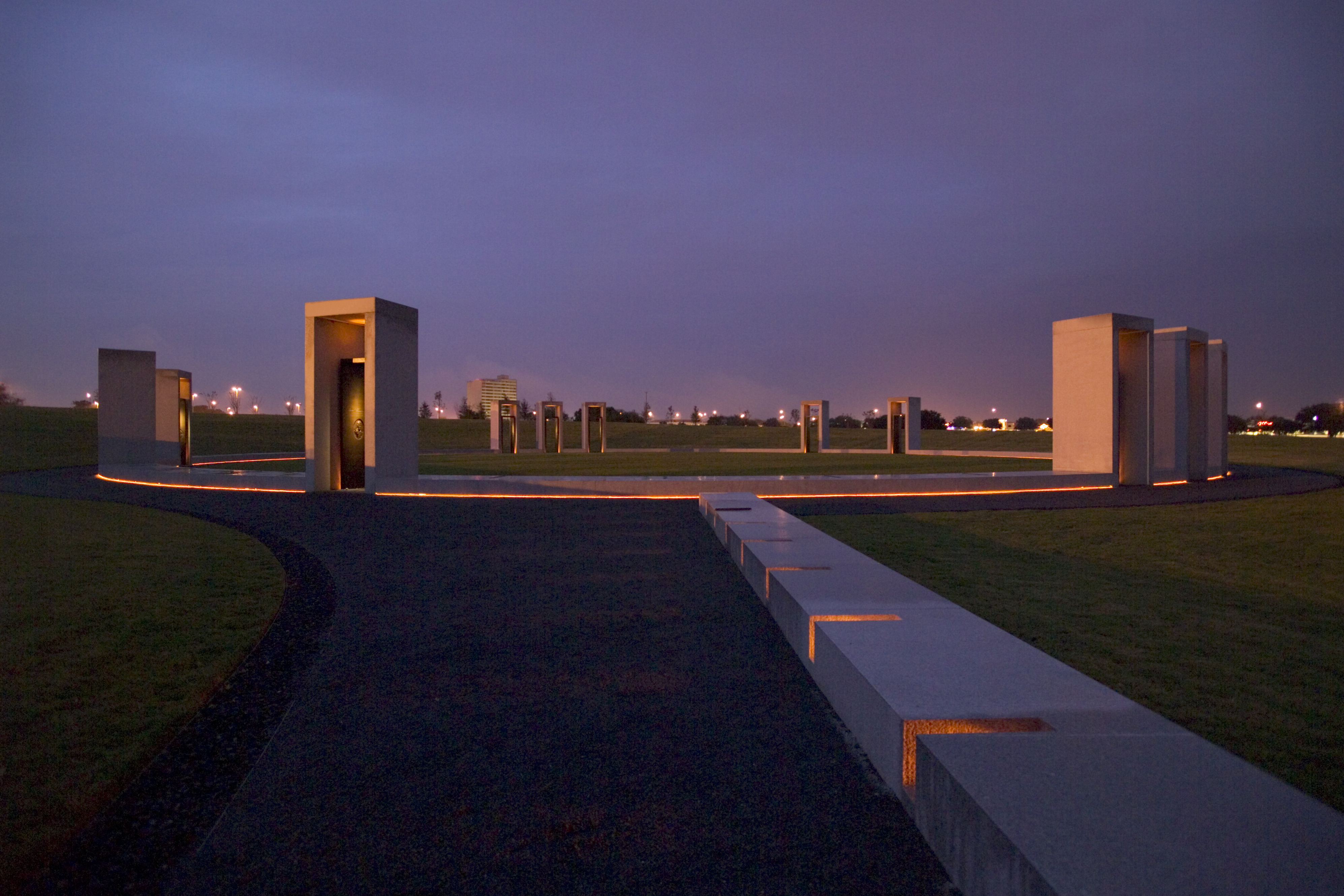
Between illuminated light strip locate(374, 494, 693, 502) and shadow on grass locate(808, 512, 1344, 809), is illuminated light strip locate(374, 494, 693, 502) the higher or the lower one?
the higher one

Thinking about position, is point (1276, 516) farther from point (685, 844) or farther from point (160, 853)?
point (160, 853)

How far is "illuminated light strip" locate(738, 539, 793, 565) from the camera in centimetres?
700

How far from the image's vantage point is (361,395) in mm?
16172

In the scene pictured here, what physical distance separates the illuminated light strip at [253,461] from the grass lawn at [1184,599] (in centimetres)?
2302

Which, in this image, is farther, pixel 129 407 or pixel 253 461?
pixel 253 461

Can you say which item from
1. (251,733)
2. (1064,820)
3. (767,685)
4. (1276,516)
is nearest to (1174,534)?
(1276,516)

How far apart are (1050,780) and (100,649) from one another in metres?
5.24

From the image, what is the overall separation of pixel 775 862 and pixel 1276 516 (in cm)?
1204

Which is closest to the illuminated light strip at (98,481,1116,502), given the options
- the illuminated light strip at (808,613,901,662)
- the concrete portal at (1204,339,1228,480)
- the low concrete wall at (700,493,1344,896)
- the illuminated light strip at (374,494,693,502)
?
the illuminated light strip at (374,494,693,502)

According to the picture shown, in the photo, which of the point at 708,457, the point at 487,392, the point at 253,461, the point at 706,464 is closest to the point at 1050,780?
the point at 706,464

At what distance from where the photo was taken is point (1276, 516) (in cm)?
1089

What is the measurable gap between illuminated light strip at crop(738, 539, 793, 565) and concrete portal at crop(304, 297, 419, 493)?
982cm

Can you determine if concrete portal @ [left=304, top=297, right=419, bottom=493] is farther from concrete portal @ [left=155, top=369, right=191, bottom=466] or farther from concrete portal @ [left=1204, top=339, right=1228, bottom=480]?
concrete portal @ [left=1204, top=339, right=1228, bottom=480]

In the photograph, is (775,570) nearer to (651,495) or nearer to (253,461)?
(651,495)
